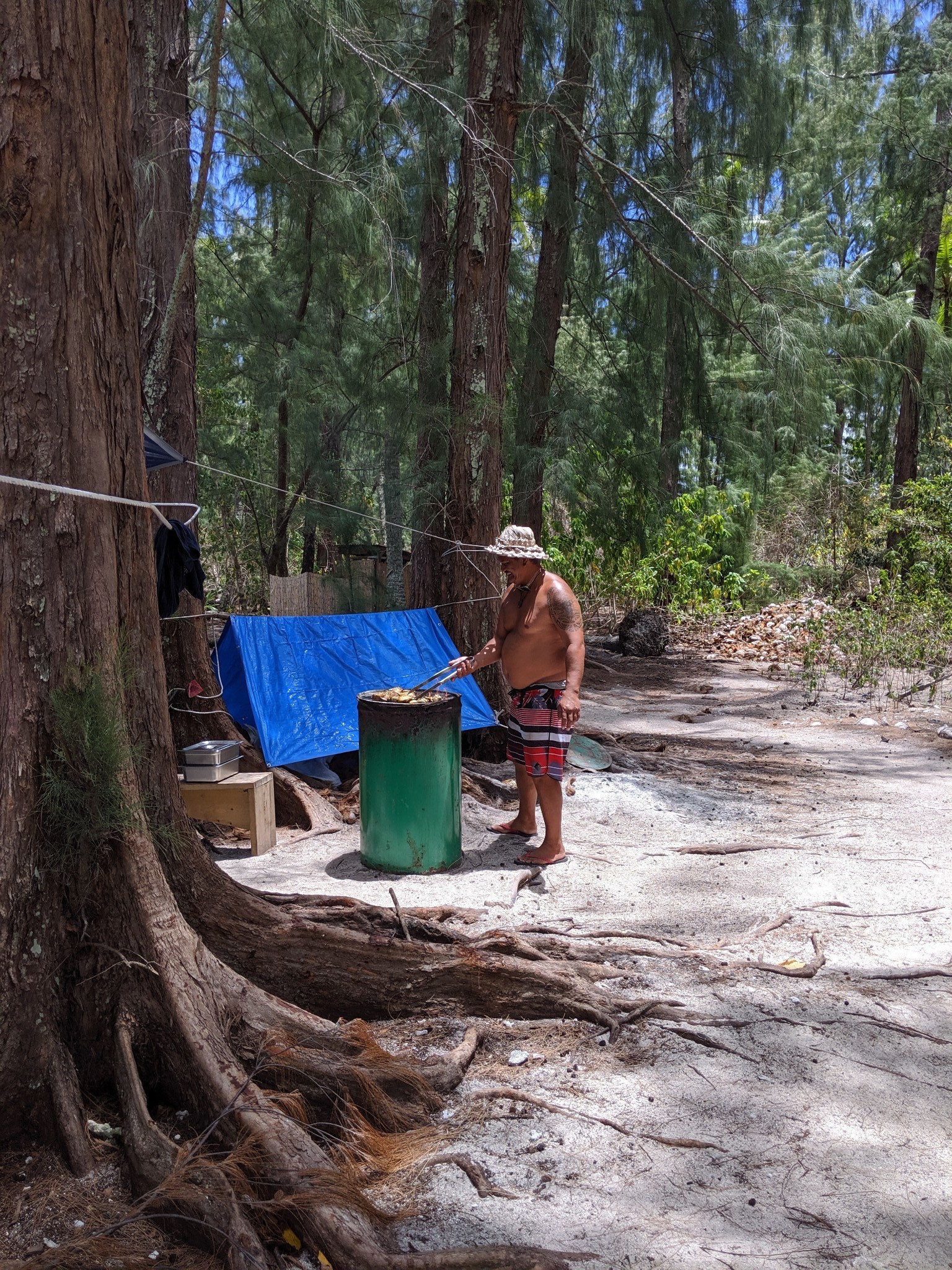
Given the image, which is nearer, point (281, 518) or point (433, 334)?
point (433, 334)

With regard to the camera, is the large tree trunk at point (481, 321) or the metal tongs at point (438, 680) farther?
the large tree trunk at point (481, 321)

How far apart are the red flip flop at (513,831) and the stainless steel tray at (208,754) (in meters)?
1.53

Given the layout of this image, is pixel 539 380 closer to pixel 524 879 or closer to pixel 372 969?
pixel 524 879

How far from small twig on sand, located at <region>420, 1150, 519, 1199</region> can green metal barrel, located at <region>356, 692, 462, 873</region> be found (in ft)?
7.86

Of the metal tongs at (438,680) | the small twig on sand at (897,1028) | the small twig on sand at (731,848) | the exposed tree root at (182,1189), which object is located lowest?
the small twig on sand at (897,1028)

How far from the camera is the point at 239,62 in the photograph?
10742 millimetres

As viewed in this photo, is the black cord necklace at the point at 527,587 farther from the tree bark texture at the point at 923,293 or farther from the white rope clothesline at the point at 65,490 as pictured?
the tree bark texture at the point at 923,293

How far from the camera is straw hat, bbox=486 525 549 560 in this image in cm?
522

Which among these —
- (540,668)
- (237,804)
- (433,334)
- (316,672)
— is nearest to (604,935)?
(540,668)

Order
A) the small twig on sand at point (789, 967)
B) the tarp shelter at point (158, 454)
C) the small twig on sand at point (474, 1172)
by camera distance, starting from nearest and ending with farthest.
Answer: the small twig on sand at point (474, 1172) < the small twig on sand at point (789, 967) < the tarp shelter at point (158, 454)

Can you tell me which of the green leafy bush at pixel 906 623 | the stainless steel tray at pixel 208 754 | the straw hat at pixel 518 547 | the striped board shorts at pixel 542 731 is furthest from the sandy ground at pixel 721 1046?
the green leafy bush at pixel 906 623

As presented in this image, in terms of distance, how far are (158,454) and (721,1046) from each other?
4409mm

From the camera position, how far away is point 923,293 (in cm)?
1603

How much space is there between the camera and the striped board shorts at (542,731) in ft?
17.1
